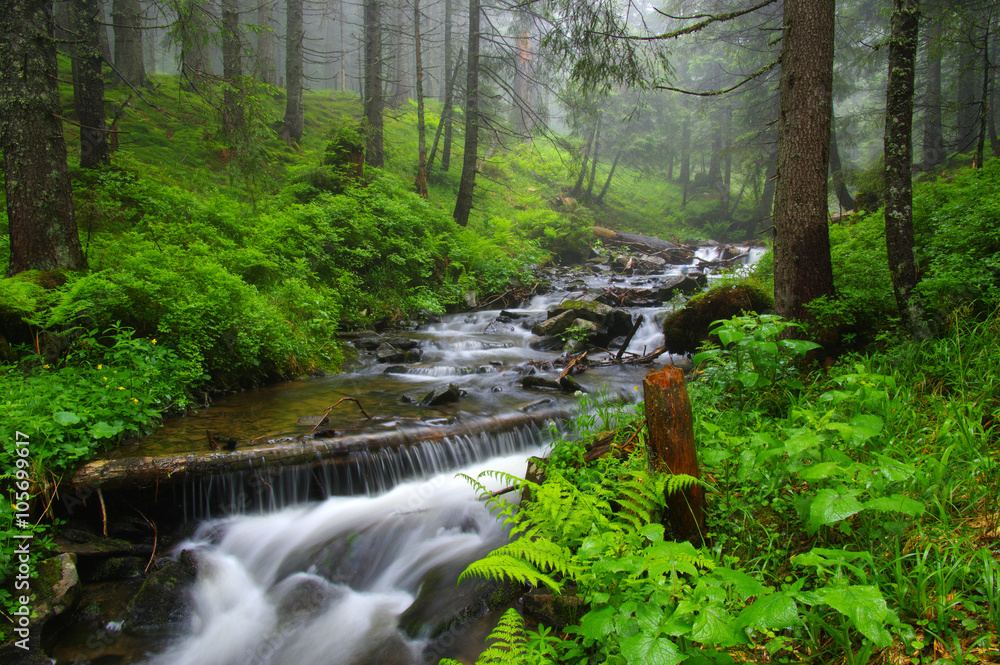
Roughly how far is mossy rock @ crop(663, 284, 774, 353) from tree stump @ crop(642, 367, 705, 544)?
460 centimetres

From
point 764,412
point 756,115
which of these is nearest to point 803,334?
point 764,412

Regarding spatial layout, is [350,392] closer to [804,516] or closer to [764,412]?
[764,412]

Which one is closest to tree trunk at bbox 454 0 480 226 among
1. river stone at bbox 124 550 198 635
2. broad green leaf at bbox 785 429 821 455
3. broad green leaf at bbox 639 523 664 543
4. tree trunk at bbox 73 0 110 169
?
tree trunk at bbox 73 0 110 169

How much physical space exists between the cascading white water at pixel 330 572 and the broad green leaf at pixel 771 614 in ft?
7.73

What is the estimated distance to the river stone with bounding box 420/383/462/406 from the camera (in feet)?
21.8

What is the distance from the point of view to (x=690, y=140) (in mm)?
32656

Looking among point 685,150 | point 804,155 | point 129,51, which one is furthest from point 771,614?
point 685,150

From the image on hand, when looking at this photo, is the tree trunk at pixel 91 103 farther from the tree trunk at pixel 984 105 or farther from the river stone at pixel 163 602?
the tree trunk at pixel 984 105

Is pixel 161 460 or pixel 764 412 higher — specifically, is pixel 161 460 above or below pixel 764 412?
below

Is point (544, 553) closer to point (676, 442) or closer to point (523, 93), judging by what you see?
point (676, 442)

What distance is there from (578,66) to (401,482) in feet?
21.4

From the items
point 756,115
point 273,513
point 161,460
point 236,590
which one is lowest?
point 236,590

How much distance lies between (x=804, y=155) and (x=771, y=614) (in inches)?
198

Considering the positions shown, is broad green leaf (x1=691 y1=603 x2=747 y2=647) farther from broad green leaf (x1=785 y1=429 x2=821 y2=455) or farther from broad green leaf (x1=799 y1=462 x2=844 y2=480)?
broad green leaf (x1=785 y1=429 x2=821 y2=455)
